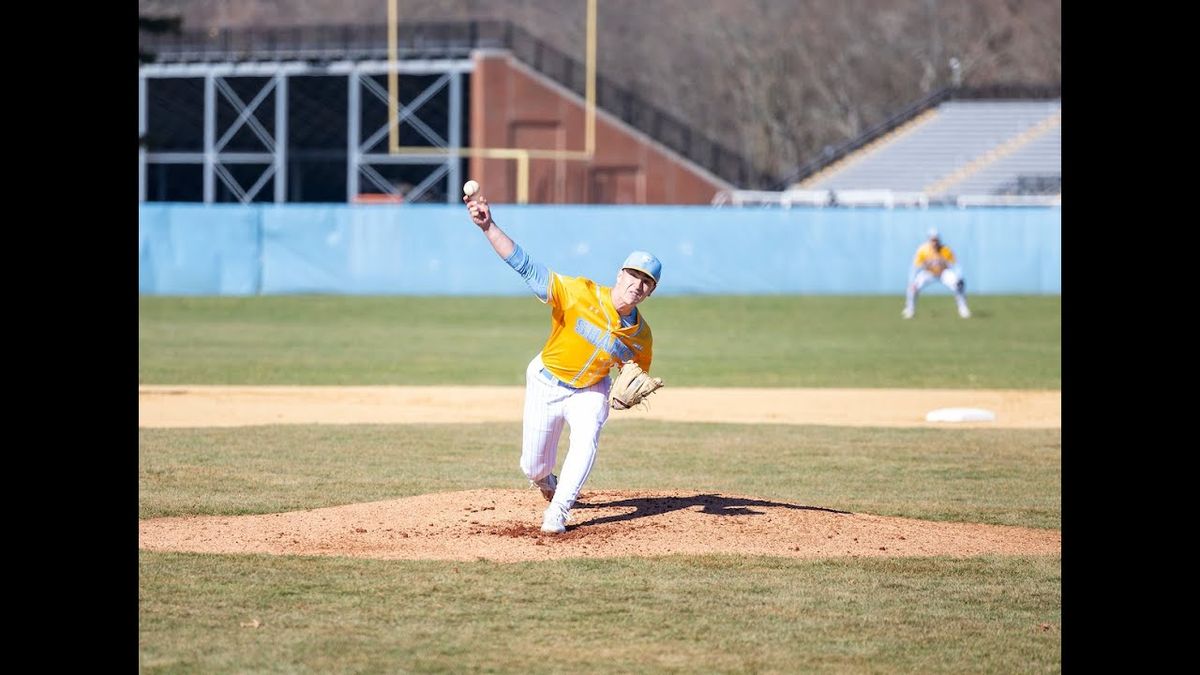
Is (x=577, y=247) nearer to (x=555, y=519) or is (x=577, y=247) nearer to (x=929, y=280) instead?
(x=929, y=280)

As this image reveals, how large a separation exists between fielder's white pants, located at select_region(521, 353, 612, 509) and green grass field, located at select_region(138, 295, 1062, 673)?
60 cm

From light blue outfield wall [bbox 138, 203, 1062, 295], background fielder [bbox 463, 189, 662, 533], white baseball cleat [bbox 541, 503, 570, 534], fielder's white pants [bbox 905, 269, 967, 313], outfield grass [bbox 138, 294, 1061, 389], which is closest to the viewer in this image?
background fielder [bbox 463, 189, 662, 533]

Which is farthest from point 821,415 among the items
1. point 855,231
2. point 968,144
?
point 968,144

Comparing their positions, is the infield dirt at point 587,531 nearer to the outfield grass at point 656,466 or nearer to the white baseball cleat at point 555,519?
the white baseball cleat at point 555,519

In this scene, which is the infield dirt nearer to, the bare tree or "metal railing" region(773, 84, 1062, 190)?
"metal railing" region(773, 84, 1062, 190)

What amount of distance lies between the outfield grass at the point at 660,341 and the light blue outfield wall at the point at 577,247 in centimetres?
128

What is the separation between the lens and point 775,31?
235ft

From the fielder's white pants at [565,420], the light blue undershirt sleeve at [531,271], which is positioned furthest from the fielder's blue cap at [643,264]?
the fielder's white pants at [565,420]

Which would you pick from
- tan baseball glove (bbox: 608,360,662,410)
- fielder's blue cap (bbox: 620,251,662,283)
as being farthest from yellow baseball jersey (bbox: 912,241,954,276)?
fielder's blue cap (bbox: 620,251,662,283)

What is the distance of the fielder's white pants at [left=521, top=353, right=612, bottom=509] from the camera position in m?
9.23

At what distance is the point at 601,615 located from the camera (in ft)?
25.2

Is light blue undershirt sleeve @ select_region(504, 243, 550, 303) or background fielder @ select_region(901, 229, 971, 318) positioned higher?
background fielder @ select_region(901, 229, 971, 318)

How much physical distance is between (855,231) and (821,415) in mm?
21778
